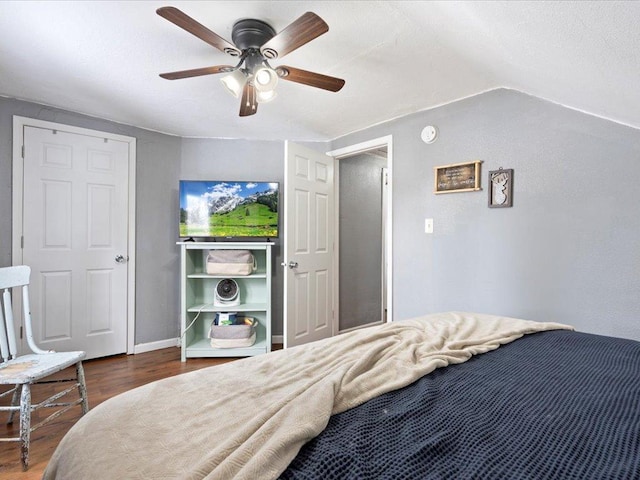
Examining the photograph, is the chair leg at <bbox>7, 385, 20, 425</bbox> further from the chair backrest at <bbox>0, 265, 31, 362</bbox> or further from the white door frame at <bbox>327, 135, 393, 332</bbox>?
the white door frame at <bbox>327, 135, 393, 332</bbox>

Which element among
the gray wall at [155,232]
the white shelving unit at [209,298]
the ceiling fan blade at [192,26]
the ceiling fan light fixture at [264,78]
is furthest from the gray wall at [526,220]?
the gray wall at [155,232]

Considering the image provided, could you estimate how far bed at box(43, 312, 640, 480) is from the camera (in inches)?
24.2

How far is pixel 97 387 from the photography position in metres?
2.55

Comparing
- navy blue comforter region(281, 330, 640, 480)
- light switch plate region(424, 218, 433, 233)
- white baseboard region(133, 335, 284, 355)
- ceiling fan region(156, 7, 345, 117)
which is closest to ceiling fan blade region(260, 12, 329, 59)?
ceiling fan region(156, 7, 345, 117)

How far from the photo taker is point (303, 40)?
1611mm

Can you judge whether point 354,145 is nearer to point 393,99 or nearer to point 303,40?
point 393,99

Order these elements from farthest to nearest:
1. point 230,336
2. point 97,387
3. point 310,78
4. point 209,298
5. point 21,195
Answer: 1. point 209,298
2. point 230,336
3. point 21,195
4. point 97,387
5. point 310,78

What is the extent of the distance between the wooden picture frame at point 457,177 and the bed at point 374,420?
5.16 ft

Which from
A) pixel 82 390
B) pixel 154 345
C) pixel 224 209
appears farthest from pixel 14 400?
pixel 224 209

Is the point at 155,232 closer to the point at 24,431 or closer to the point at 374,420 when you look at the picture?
the point at 24,431

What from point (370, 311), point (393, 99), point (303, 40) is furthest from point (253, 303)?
point (303, 40)

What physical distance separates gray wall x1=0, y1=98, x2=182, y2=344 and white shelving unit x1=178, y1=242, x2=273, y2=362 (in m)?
0.29

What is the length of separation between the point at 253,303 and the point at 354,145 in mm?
1934

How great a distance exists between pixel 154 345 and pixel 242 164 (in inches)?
83.2
